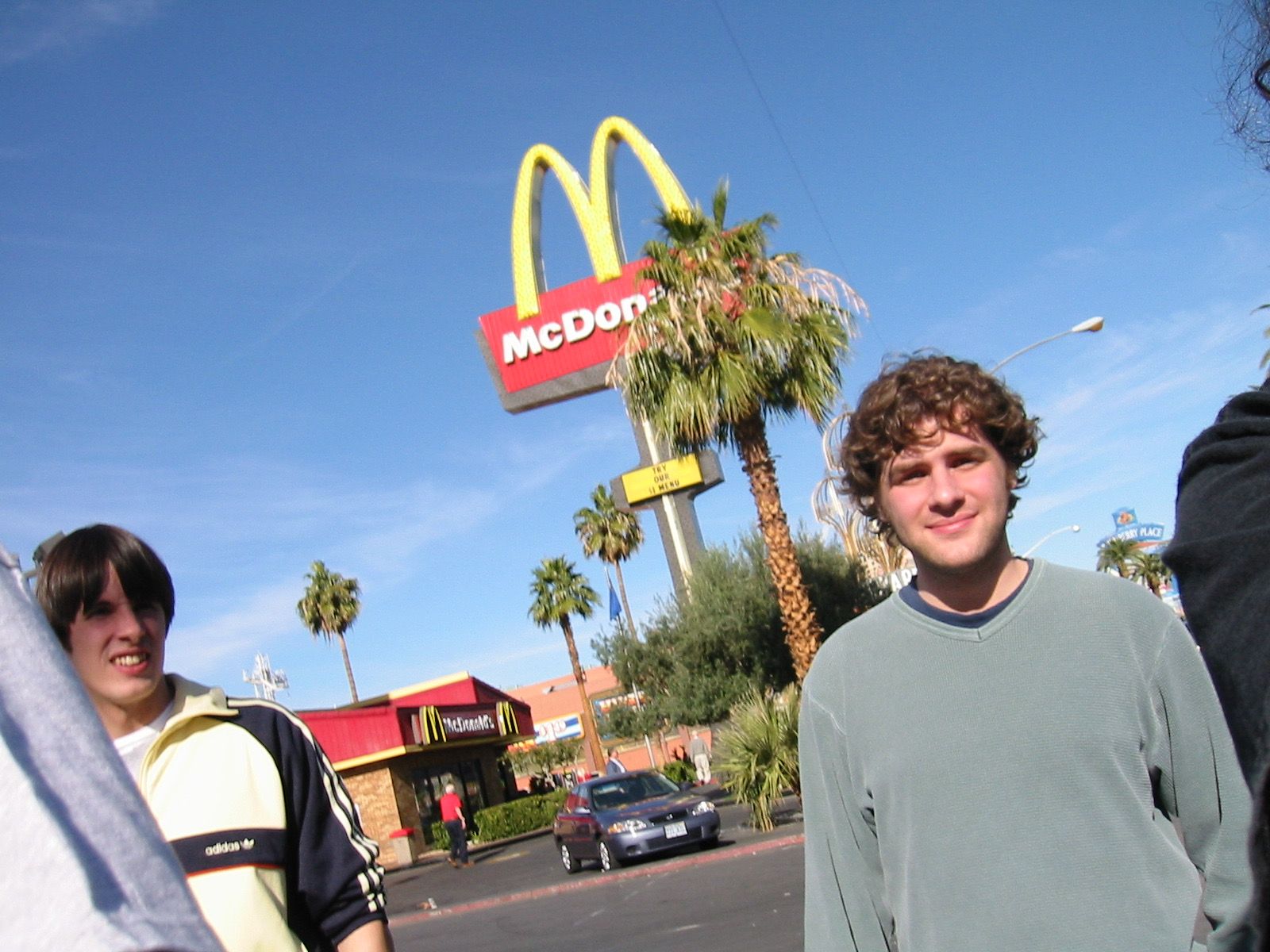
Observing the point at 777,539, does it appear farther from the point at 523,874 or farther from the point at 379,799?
the point at 379,799

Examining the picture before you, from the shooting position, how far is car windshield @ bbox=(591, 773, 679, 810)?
18.5 metres

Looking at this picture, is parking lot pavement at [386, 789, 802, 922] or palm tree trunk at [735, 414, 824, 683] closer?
parking lot pavement at [386, 789, 802, 922]

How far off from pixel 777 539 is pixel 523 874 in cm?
790

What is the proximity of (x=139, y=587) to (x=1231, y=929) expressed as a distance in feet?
7.56

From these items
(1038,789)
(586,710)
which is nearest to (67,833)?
(1038,789)

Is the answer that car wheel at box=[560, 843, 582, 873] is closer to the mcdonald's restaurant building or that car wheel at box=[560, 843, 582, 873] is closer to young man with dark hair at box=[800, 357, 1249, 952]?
the mcdonald's restaurant building

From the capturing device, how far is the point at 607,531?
46406 mm

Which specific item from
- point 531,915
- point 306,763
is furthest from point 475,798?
point 306,763

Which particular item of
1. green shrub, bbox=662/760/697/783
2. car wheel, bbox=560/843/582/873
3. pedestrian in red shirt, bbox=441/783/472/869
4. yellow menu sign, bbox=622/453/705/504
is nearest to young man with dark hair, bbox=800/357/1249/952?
car wheel, bbox=560/843/582/873

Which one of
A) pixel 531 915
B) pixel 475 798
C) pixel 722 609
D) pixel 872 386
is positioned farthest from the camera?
pixel 475 798

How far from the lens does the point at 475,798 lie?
39.9 metres

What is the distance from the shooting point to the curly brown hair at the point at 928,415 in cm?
293

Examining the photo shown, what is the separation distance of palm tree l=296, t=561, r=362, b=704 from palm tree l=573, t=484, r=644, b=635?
9.94 meters

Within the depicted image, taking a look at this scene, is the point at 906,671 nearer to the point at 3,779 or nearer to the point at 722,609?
the point at 3,779
